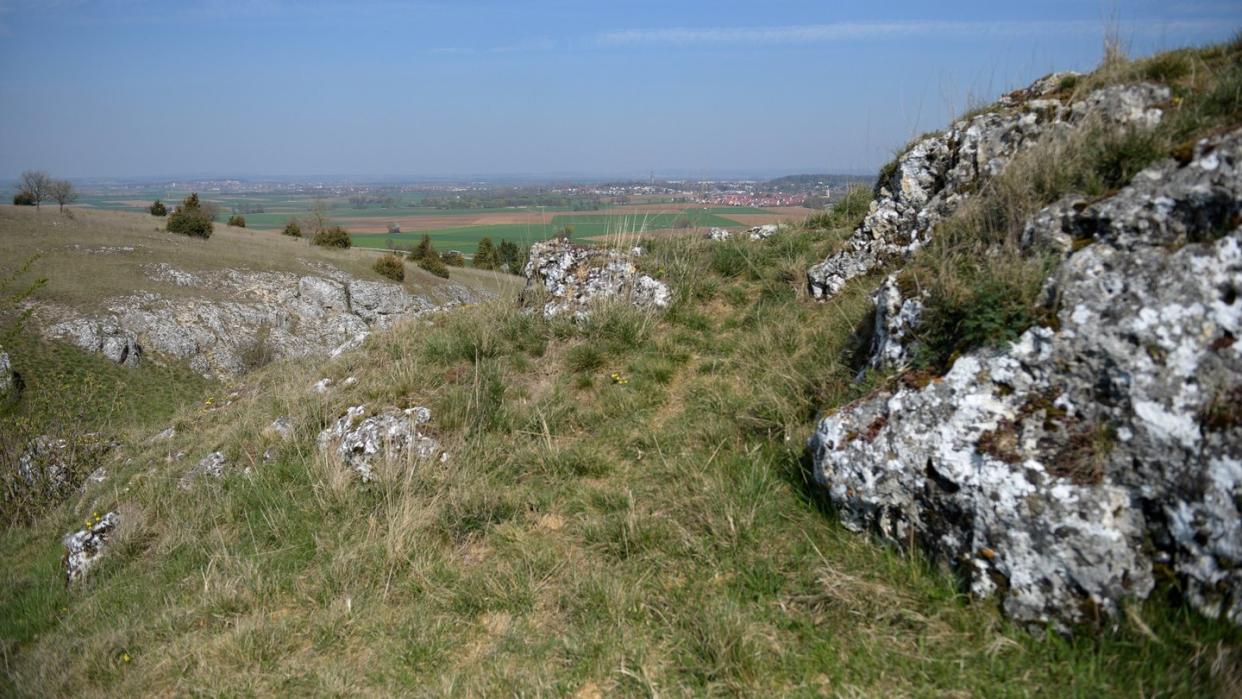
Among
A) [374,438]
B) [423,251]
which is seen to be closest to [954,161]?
[374,438]

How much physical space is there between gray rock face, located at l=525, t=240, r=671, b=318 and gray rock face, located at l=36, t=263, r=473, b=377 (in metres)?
19.0

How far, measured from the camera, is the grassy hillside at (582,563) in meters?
2.89

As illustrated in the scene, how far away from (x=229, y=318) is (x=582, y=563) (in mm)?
35371

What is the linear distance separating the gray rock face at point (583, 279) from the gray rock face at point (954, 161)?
6.21 ft

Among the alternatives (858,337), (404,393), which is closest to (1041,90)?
(858,337)

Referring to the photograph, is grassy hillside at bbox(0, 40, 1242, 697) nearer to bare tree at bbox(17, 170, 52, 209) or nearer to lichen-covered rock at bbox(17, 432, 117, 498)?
lichen-covered rock at bbox(17, 432, 117, 498)

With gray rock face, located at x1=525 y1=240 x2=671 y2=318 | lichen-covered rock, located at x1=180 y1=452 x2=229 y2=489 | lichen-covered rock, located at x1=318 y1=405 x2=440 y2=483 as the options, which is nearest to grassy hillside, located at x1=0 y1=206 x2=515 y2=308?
lichen-covered rock, located at x1=180 y1=452 x2=229 y2=489

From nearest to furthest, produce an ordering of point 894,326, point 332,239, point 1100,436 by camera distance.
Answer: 1. point 1100,436
2. point 894,326
3. point 332,239

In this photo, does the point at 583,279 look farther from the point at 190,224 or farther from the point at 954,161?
the point at 190,224

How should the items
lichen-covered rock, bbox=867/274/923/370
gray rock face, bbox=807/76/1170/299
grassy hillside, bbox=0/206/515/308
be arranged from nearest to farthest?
lichen-covered rock, bbox=867/274/923/370 → gray rock face, bbox=807/76/1170/299 → grassy hillside, bbox=0/206/515/308

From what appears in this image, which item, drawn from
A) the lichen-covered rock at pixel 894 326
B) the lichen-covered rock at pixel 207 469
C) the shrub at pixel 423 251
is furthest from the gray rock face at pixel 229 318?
the lichen-covered rock at pixel 894 326

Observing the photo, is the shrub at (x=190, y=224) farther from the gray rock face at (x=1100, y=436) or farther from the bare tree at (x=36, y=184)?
the gray rock face at (x=1100, y=436)

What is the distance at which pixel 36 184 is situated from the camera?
4875 cm

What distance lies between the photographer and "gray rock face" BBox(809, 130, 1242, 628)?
8.41ft
